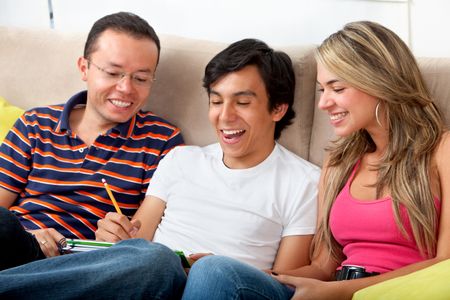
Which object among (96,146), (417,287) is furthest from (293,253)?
(96,146)

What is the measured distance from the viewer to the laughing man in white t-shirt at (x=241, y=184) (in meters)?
2.02

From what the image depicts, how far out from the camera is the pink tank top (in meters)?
1.83

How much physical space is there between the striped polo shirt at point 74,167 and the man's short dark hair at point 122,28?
0.19m

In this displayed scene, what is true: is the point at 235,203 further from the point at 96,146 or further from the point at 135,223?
the point at 96,146

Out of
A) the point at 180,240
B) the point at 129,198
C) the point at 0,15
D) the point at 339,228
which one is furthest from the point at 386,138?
the point at 0,15

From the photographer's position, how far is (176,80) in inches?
92.9

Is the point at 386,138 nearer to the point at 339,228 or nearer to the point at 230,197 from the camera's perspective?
the point at 339,228

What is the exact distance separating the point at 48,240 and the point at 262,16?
1.07 m

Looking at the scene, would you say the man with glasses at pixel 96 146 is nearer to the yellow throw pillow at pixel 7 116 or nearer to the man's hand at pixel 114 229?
the yellow throw pillow at pixel 7 116

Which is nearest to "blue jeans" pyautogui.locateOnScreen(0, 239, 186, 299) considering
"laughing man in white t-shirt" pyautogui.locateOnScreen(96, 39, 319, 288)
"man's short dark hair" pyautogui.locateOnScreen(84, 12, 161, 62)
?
"laughing man in white t-shirt" pyautogui.locateOnScreen(96, 39, 319, 288)

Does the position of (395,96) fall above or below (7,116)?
above

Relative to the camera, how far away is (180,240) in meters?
2.09

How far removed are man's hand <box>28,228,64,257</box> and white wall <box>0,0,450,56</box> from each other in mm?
978

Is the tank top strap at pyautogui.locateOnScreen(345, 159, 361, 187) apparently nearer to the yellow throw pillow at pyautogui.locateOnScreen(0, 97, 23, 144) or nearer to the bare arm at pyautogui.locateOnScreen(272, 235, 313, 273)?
the bare arm at pyautogui.locateOnScreen(272, 235, 313, 273)
